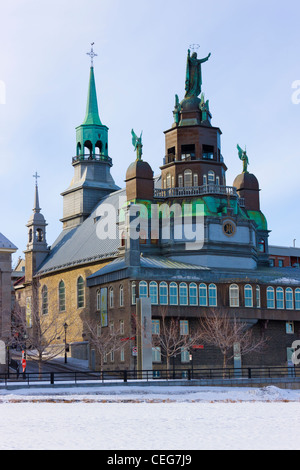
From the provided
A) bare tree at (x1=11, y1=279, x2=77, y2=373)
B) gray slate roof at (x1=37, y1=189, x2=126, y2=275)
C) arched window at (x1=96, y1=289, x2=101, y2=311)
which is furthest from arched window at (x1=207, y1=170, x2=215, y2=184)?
bare tree at (x1=11, y1=279, x2=77, y2=373)

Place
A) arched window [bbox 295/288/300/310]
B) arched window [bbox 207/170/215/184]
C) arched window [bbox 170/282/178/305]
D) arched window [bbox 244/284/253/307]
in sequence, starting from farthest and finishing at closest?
arched window [bbox 207/170/215/184] → arched window [bbox 295/288/300/310] → arched window [bbox 244/284/253/307] → arched window [bbox 170/282/178/305]

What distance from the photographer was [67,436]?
93.0 ft

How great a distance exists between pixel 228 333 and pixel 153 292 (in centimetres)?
785

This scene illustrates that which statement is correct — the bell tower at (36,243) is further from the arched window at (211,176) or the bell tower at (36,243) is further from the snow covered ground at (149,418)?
the snow covered ground at (149,418)

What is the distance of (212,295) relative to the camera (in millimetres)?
80125

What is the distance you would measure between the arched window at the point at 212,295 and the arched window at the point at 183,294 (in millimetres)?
2667

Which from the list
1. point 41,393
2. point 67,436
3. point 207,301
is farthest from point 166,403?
point 207,301

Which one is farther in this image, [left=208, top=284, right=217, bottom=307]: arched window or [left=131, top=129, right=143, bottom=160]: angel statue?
[left=131, top=129, right=143, bottom=160]: angel statue

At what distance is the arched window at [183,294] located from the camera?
78.2 metres

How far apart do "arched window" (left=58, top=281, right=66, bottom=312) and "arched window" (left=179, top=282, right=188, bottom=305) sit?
2583 centimetres

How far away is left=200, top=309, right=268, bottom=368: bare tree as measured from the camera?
250ft

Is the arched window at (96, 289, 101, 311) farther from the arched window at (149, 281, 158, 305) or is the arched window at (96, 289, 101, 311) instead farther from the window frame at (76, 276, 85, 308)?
the window frame at (76, 276, 85, 308)

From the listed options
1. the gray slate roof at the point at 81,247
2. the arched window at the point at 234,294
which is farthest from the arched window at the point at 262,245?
the gray slate roof at the point at 81,247

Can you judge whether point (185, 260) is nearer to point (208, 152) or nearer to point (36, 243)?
point (208, 152)
